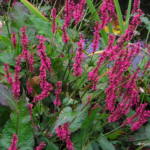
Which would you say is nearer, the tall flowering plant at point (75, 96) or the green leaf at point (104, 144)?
the tall flowering plant at point (75, 96)

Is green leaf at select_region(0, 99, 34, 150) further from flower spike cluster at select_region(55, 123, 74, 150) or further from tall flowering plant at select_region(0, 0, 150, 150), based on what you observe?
flower spike cluster at select_region(55, 123, 74, 150)

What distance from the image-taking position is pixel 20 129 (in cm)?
148

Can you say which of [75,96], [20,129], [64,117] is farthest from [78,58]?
[75,96]

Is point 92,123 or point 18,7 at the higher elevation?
point 18,7

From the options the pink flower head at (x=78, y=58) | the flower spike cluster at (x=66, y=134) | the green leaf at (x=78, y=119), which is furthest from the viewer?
the green leaf at (x=78, y=119)

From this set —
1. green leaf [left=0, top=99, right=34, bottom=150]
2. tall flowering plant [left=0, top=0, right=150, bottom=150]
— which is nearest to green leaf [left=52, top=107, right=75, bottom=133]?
tall flowering plant [left=0, top=0, right=150, bottom=150]

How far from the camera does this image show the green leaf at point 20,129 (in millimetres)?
1447

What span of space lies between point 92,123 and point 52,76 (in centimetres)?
33

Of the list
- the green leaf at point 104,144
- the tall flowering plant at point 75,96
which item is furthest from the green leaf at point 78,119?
the green leaf at point 104,144

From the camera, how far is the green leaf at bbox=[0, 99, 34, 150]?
145 cm

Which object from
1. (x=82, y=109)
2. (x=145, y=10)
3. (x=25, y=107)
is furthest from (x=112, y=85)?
(x=145, y=10)

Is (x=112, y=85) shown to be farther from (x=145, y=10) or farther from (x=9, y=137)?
(x=145, y=10)

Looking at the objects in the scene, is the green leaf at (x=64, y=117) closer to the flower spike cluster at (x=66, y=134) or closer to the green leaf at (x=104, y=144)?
the flower spike cluster at (x=66, y=134)

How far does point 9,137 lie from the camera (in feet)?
4.81
